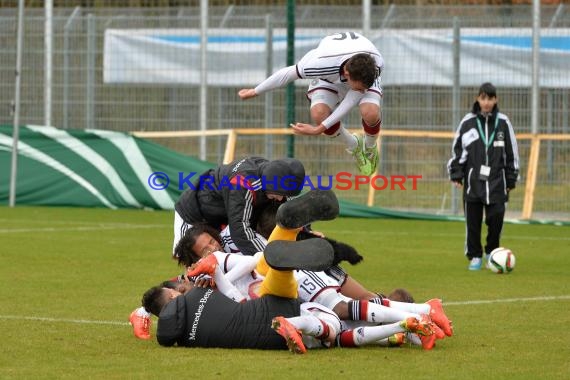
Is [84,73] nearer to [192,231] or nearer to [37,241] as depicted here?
[37,241]

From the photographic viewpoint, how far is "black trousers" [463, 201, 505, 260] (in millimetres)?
15094

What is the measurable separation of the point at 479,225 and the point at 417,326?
6.65 meters

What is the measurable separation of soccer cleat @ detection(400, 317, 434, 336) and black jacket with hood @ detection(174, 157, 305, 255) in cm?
130

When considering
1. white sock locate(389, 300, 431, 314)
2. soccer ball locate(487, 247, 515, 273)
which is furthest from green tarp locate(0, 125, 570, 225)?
white sock locate(389, 300, 431, 314)

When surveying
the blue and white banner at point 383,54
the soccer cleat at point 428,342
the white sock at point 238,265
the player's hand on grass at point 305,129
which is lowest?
the soccer cleat at point 428,342

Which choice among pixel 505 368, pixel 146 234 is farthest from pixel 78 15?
pixel 505 368

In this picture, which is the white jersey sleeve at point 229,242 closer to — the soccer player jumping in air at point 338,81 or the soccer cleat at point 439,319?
the soccer player jumping in air at point 338,81

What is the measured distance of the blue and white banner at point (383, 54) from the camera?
22.0m

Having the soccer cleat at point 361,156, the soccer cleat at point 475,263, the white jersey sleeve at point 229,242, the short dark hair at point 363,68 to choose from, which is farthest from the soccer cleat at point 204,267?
the soccer cleat at point 475,263

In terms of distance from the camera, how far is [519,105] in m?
22.2

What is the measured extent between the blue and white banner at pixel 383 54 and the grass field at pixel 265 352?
290 cm

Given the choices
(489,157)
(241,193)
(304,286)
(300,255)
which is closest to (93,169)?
(489,157)

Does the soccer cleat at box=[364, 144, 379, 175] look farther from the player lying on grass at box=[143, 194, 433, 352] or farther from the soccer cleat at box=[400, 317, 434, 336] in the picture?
the soccer cleat at box=[400, 317, 434, 336]

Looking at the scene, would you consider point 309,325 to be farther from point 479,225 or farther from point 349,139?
point 479,225
